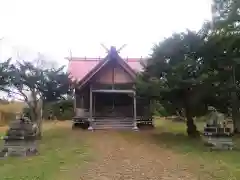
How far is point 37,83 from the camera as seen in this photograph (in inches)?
707

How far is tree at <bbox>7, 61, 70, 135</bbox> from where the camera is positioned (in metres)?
17.8

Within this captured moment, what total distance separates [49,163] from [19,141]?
306cm

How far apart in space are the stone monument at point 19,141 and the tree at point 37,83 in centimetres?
455

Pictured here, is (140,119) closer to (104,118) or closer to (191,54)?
(104,118)

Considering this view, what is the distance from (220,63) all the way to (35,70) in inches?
403

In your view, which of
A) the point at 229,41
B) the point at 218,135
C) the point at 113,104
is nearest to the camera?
the point at 218,135

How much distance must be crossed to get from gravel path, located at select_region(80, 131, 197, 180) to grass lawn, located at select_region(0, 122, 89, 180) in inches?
22.4

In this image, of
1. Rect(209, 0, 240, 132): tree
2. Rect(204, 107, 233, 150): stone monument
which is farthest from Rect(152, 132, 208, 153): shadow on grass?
Rect(209, 0, 240, 132): tree

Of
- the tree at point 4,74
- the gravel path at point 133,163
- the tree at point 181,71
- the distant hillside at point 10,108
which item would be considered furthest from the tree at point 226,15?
the distant hillside at point 10,108

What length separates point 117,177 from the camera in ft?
28.2

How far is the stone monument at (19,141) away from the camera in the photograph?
12680 mm

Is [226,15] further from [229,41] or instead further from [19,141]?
→ [19,141]

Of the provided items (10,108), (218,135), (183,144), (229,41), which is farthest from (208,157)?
(10,108)

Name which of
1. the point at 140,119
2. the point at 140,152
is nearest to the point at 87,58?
the point at 140,119
